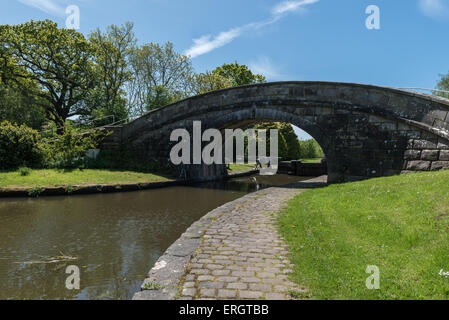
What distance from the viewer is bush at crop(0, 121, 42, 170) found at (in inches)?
496

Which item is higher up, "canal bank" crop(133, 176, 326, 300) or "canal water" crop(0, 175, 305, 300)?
"canal bank" crop(133, 176, 326, 300)

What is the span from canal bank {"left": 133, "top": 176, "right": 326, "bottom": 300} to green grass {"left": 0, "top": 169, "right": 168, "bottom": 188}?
8.04 metres

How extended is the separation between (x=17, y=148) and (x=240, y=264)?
45.1ft

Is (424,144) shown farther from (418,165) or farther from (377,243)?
(377,243)

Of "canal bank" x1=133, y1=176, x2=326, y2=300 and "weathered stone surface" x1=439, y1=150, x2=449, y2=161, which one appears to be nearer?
"canal bank" x1=133, y1=176, x2=326, y2=300

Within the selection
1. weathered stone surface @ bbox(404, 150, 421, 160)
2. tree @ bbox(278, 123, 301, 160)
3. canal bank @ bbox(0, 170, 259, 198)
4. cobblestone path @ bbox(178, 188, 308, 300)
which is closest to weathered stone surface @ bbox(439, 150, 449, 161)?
weathered stone surface @ bbox(404, 150, 421, 160)

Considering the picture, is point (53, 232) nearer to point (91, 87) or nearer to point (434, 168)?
point (434, 168)

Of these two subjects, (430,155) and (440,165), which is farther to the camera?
(430,155)

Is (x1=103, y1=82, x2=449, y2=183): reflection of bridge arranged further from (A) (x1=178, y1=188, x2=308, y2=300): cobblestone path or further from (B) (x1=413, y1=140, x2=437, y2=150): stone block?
(A) (x1=178, y1=188, x2=308, y2=300): cobblestone path

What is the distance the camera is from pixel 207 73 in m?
35.3

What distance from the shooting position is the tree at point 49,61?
25125 millimetres

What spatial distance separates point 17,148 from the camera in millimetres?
13055

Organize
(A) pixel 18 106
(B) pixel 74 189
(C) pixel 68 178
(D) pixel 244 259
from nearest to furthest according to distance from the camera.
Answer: (D) pixel 244 259
(B) pixel 74 189
(C) pixel 68 178
(A) pixel 18 106

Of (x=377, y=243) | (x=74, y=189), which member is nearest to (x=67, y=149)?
(x=74, y=189)
